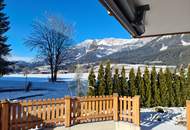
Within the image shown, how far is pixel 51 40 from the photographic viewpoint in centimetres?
2458

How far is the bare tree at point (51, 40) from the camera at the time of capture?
23953 mm

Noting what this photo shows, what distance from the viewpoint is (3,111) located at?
552cm

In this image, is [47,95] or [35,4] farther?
[35,4]

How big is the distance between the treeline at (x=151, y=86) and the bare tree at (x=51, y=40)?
1364 centimetres

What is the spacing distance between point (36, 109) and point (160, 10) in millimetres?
5203

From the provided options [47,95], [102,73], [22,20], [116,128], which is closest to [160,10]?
Result: [116,128]

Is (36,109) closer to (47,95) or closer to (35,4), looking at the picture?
(47,95)

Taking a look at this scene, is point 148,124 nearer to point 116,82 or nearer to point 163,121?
point 163,121

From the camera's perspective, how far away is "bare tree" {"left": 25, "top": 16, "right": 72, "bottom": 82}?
23953 mm

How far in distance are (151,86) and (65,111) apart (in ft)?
19.3

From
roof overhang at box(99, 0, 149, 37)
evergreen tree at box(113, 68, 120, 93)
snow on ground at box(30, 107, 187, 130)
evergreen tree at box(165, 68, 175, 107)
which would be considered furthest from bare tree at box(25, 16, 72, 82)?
roof overhang at box(99, 0, 149, 37)

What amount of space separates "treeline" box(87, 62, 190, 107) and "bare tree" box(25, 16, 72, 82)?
1364cm

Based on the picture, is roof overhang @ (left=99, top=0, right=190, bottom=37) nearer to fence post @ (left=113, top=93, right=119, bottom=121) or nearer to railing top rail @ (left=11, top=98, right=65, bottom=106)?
railing top rail @ (left=11, top=98, right=65, bottom=106)

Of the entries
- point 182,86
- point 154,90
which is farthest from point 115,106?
point 182,86
